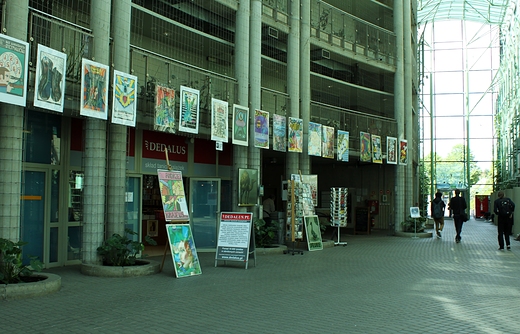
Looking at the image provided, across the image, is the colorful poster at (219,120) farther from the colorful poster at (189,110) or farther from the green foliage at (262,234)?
the green foliage at (262,234)

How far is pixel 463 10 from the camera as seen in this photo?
49594mm

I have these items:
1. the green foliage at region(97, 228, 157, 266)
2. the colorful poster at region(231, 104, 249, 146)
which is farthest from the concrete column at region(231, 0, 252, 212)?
the green foliage at region(97, 228, 157, 266)

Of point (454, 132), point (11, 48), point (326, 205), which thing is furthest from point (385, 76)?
point (454, 132)

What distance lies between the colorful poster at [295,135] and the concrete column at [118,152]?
6.57m

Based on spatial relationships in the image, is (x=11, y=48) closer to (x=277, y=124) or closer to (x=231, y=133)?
(x=231, y=133)

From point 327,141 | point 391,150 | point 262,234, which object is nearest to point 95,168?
point 262,234

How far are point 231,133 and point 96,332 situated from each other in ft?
31.4

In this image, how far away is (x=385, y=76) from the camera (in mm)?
26375

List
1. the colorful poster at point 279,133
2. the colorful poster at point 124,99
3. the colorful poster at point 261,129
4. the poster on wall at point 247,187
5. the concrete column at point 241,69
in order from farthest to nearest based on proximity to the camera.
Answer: the colorful poster at point 279,133
the colorful poster at point 261,129
the concrete column at point 241,69
the poster on wall at point 247,187
the colorful poster at point 124,99

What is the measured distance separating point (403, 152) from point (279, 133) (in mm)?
8987

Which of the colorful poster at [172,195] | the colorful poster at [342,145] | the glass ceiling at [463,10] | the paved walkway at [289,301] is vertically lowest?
the paved walkway at [289,301]

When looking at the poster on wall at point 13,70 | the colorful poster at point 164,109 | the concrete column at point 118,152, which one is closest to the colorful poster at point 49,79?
the poster on wall at point 13,70

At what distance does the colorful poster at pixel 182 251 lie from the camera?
34.2ft

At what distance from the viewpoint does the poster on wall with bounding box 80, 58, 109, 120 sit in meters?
10.1
